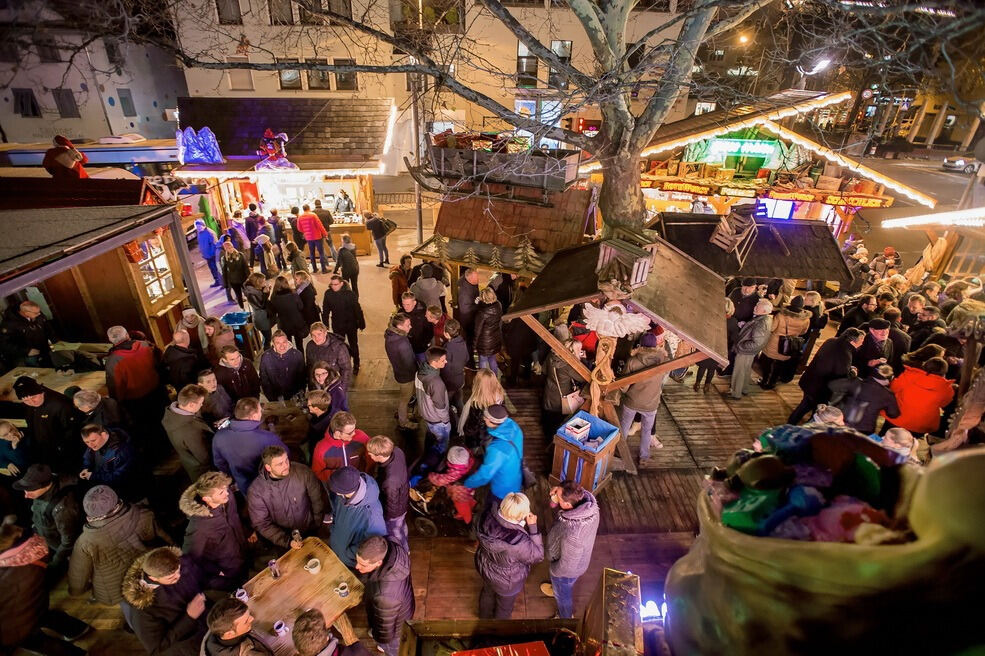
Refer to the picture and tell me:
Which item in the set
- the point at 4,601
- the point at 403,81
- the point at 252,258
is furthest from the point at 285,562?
the point at 403,81

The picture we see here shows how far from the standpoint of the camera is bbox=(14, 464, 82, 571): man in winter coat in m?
4.11

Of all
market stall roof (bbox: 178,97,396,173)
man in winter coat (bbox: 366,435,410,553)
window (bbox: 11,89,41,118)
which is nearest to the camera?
man in winter coat (bbox: 366,435,410,553)

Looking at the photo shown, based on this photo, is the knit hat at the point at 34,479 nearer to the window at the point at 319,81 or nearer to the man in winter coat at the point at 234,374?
→ the man in winter coat at the point at 234,374

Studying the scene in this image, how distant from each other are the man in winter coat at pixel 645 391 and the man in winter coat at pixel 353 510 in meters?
3.52

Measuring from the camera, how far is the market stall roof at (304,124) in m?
16.2

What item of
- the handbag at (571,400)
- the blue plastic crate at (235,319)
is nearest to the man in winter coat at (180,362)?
the blue plastic crate at (235,319)

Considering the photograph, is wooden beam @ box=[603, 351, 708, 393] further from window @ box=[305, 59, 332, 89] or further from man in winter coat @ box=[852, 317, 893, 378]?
window @ box=[305, 59, 332, 89]

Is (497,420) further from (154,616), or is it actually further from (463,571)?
(154,616)

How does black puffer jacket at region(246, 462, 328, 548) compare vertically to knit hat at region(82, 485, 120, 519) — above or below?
below

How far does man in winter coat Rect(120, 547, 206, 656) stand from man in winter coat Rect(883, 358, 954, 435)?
7.92 m

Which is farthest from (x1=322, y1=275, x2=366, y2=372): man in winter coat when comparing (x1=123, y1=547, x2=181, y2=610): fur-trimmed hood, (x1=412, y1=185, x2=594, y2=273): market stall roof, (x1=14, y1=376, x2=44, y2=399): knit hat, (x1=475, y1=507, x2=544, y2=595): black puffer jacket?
(x1=475, y1=507, x2=544, y2=595): black puffer jacket

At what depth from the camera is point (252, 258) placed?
11.7m

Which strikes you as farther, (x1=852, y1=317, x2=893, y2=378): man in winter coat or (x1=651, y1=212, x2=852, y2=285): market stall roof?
(x1=651, y1=212, x2=852, y2=285): market stall roof

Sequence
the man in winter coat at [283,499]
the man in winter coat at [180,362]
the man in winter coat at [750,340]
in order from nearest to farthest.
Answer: the man in winter coat at [283,499]
the man in winter coat at [180,362]
the man in winter coat at [750,340]
